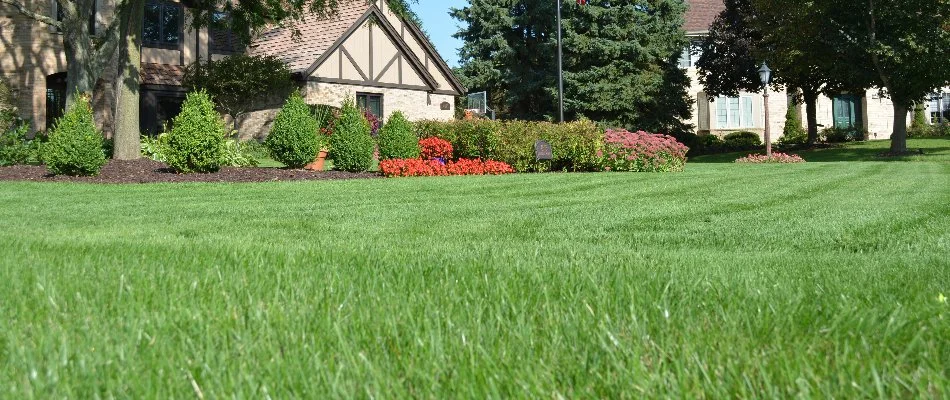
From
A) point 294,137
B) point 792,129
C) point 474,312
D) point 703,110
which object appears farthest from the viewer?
point 703,110

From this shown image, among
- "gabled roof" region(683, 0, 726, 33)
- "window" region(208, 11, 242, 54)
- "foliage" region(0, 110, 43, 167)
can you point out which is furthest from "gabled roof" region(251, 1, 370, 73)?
Answer: "gabled roof" region(683, 0, 726, 33)

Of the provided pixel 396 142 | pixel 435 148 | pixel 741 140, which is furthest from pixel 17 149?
pixel 741 140

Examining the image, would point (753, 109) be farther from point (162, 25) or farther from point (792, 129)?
point (162, 25)

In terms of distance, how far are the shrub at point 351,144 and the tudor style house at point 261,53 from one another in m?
9.92

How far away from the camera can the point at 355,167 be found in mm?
16578

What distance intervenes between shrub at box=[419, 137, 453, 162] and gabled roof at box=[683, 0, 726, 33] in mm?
29138

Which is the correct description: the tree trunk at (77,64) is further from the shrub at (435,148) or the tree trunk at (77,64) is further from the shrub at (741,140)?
the shrub at (741,140)

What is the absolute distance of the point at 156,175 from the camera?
14484mm

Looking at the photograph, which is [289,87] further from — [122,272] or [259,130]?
[122,272]

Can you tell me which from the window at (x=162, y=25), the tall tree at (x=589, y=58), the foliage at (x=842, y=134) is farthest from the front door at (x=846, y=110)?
the window at (x=162, y=25)

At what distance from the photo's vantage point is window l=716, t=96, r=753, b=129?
1770 inches

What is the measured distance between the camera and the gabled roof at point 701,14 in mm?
44406

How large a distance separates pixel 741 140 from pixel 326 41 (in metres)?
22.0

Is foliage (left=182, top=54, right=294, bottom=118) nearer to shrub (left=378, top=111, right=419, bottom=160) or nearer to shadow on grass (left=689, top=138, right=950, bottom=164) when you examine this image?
shrub (left=378, top=111, right=419, bottom=160)
